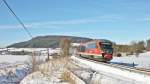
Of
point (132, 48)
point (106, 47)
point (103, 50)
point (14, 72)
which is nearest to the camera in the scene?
point (14, 72)

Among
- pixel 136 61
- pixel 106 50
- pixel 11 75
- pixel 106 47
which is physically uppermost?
pixel 106 47

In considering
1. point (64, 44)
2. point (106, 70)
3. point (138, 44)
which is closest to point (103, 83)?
point (106, 70)

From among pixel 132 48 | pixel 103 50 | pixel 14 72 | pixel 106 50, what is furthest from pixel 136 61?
pixel 132 48

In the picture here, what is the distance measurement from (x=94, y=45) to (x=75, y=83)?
108 feet

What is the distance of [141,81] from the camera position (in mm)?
22938

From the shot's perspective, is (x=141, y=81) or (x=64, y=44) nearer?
(x=141, y=81)

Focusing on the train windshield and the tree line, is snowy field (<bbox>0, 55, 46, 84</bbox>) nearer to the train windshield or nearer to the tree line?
the train windshield

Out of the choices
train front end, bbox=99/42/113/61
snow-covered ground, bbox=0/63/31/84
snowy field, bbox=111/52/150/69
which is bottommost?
snow-covered ground, bbox=0/63/31/84

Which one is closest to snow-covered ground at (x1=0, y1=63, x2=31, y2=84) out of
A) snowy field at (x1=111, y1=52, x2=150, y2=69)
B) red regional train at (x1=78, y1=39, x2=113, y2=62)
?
red regional train at (x1=78, y1=39, x2=113, y2=62)

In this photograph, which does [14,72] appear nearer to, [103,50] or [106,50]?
[103,50]

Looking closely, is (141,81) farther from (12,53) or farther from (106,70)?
(12,53)

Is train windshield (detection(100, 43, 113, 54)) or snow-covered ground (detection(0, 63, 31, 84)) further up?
train windshield (detection(100, 43, 113, 54))

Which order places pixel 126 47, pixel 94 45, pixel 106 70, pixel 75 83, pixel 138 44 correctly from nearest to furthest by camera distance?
1. pixel 75 83
2. pixel 106 70
3. pixel 94 45
4. pixel 126 47
5. pixel 138 44

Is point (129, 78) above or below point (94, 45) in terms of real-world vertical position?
below
